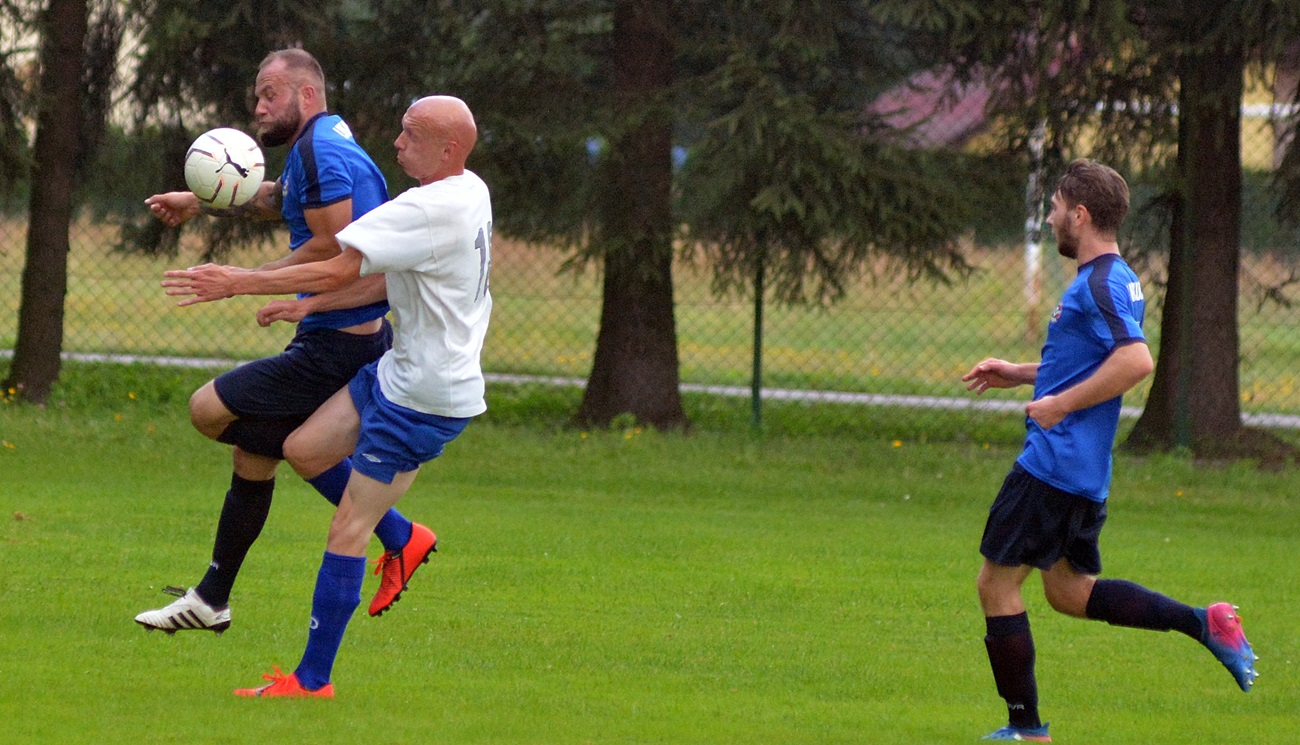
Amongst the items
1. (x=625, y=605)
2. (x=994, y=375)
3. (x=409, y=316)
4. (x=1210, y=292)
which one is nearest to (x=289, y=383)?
(x=409, y=316)

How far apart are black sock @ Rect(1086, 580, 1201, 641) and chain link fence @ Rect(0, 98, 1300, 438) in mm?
8045

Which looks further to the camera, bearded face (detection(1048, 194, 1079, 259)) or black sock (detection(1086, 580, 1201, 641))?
black sock (detection(1086, 580, 1201, 641))

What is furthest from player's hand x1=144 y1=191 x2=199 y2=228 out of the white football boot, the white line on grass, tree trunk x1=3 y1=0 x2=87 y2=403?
the white line on grass

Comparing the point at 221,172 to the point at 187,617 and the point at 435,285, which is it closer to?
the point at 435,285

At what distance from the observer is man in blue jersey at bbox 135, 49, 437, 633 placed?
561 cm

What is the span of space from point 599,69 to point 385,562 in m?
9.15

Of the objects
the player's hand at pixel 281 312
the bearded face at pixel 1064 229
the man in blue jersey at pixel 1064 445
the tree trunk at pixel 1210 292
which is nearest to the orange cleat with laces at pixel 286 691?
the player's hand at pixel 281 312

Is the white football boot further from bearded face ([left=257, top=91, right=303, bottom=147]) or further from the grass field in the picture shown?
bearded face ([left=257, top=91, right=303, bottom=147])

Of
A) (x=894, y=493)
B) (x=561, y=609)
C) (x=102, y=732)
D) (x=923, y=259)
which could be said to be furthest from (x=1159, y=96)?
(x=102, y=732)

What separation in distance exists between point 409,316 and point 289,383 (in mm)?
727

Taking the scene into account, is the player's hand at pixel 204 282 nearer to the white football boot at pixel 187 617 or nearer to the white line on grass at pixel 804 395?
the white football boot at pixel 187 617

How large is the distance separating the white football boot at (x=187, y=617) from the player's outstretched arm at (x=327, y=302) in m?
1.18

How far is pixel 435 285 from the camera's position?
5152mm

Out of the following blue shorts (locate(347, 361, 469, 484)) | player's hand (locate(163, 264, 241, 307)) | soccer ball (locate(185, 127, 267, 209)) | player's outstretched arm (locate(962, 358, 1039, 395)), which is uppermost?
soccer ball (locate(185, 127, 267, 209))
